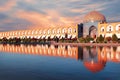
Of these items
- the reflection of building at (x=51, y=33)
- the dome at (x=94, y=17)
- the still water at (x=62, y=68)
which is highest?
the dome at (x=94, y=17)

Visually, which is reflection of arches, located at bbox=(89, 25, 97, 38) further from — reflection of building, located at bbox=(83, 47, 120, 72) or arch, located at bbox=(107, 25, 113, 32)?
reflection of building, located at bbox=(83, 47, 120, 72)

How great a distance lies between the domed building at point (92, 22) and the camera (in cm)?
4119

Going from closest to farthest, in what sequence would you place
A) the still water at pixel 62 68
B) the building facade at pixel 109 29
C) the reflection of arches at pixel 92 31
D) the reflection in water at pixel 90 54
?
the still water at pixel 62 68
the reflection in water at pixel 90 54
the building facade at pixel 109 29
the reflection of arches at pixel 92 31

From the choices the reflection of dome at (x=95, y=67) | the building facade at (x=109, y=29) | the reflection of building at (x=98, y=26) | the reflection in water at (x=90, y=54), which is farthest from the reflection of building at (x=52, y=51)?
the reflection of building at (x=98, y=26)

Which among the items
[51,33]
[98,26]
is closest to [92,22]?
[98,26]

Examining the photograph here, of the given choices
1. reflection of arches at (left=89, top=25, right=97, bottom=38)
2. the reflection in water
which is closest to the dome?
reflection of arches at (left=89, top=25, right=97, bottom=38)

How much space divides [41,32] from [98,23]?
19188 mm

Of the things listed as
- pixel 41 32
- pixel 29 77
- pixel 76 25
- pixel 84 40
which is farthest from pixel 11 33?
pixel 29 77

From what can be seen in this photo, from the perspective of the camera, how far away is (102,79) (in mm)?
5434

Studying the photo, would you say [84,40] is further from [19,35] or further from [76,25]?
[19,35]

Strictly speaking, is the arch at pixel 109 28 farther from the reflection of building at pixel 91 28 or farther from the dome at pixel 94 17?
the dome at pixel 94 17

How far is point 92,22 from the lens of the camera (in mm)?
41531

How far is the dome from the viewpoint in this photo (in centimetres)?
4114

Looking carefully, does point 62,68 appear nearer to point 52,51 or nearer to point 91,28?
point 52,51
